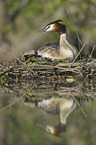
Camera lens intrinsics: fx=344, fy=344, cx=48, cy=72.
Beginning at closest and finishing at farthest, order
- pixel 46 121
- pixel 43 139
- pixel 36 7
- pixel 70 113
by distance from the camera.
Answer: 1. pixel 43 139
2. pixel 46 121
3. pixel 70 113
4. pixel 36 7

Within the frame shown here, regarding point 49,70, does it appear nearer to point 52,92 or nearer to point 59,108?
point 52,92

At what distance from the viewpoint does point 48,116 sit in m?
2.05

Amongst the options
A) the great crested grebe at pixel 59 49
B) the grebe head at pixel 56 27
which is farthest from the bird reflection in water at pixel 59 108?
the grebe head at pixel 56 27

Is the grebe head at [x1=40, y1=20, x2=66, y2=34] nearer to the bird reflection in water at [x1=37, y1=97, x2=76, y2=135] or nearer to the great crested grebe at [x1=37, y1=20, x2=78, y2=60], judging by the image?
the great crested grebe at [x1=37, y1=20, x2=78, y2=60]

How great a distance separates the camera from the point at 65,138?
5.10 feet

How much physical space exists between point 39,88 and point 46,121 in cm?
138

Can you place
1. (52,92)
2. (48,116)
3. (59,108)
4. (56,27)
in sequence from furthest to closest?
1. (56,27)
2. (52,92)
3. (59,108)
4. (48,116)

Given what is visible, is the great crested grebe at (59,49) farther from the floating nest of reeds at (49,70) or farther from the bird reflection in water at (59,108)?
the bird reflection in water at (59,108)

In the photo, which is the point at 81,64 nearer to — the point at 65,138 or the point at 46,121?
the point at 46,121

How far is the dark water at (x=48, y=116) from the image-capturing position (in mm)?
1546

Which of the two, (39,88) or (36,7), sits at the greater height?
(36,7)

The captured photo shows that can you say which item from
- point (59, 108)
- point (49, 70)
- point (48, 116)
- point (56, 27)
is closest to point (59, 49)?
point (56, 27)

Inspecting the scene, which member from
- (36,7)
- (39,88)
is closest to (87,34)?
(36,7)

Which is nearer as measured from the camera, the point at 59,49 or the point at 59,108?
the point at 59,108
